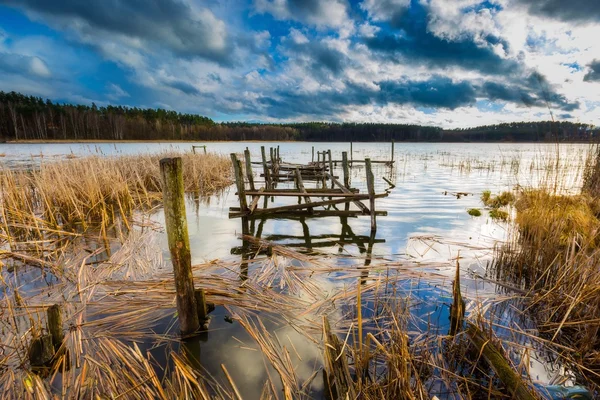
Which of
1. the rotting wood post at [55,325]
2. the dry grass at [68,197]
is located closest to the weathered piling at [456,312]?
the rotting wood post at [55,325]

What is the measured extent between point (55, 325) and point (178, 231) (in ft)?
5.05

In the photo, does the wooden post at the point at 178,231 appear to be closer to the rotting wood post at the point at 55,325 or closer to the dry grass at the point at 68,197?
the rotting wood post at the point at 55,325

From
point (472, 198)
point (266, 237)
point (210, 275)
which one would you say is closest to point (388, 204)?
point (472, 198)

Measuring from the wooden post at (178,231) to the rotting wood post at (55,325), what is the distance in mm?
1149

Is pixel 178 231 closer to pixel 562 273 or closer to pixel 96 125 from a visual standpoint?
pixel 562 273

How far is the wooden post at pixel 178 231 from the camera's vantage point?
3.03 metres

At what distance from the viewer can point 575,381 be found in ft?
9.38

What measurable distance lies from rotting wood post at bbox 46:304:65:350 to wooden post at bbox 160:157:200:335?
115 centimetres

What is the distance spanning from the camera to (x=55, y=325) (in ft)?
9.64

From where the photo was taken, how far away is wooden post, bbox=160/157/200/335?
303 cm

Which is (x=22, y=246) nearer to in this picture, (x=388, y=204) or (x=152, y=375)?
(x=152, y=375)

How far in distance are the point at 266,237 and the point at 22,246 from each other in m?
5.44

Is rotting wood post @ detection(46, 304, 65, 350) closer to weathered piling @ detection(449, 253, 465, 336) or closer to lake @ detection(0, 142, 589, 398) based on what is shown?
lake @ detection(0, 142, 589, 398)

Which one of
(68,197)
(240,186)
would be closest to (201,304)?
(240,186)
